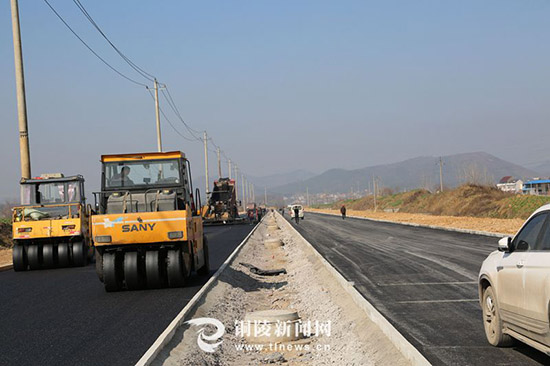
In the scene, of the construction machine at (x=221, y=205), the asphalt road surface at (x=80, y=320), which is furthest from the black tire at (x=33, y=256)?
the construction machine at (x=221, y=205)

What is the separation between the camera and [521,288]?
710cm

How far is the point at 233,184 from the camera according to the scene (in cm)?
6469

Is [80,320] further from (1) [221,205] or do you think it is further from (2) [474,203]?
(2) [474,203]

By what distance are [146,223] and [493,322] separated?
8.94 m

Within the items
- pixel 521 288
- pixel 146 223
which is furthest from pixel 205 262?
pixel 521 288

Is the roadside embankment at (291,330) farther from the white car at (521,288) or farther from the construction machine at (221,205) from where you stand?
the construction machine at (221,205)

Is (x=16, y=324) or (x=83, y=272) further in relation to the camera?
(x=83, y=272)

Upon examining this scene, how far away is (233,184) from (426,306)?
5340 centimetres

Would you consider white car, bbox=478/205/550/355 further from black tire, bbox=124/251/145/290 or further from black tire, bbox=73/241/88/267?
black tire, bbox=73/241/88/267

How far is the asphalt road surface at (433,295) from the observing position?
8.12m

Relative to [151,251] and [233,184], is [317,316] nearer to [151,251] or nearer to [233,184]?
[151,251]

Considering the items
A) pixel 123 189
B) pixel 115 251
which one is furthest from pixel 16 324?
pixel 123 189

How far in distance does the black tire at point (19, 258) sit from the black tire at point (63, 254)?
1.17 m

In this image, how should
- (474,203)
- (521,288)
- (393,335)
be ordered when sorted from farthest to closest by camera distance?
1. (474,203)
2. (393,335)
3. (521,288)
